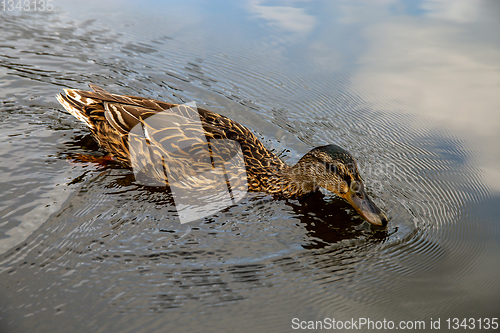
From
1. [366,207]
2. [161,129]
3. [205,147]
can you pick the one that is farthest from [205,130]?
[366,207]

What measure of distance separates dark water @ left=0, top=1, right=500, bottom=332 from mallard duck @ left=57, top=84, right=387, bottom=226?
0.29 meters

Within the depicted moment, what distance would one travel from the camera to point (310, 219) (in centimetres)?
482

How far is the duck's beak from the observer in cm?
445

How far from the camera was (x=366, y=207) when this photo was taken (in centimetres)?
454

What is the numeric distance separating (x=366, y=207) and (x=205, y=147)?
2.03m

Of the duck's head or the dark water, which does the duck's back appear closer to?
the dark water

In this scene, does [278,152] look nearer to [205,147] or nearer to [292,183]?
[292,183]

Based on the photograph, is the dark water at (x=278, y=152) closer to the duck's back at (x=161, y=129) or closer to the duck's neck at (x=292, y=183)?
the duck's neck at (x=292, y=183)

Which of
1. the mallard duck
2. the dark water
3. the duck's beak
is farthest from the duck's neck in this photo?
the duck's beak

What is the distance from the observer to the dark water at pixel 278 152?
11.8ft

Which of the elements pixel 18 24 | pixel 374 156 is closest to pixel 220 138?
pixel 374 156

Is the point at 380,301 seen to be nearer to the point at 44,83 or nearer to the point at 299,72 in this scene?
the point at 299,72

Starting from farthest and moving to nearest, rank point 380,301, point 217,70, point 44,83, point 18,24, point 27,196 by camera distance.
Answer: point 18,24
point 217,70
point 44,83
point 27,196
point 380,301

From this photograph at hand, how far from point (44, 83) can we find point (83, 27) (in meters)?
2.18
